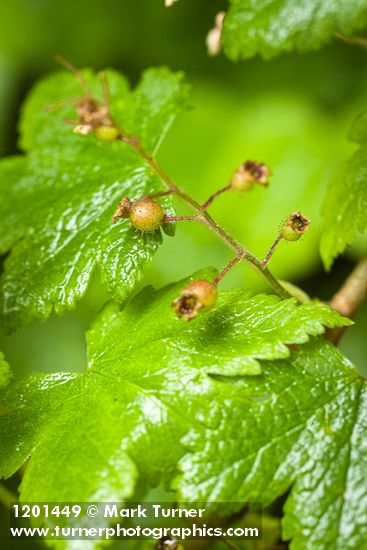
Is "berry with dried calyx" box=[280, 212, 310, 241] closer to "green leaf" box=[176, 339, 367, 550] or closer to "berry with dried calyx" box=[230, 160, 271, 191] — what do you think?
"berry with dried calyx" box=[230, 160, 271, 191]

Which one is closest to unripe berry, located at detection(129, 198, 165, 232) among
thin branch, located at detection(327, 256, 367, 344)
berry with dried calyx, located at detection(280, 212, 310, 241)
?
berry with dried calyx, located at detection(280, 212, 310, 241)

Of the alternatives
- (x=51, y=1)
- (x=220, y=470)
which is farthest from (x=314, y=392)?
(x=51, y=1)

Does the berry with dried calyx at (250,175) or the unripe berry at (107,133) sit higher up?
the unripe berry at (107,133)

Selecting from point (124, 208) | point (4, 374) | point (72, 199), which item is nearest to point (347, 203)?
point (124, 208)

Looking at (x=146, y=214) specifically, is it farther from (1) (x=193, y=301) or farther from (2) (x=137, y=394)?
(2) (x=137, y=394)

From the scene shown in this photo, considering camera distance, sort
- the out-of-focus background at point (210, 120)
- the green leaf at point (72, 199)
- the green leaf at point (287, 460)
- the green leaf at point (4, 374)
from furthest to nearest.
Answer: the out-of-focus background at point (210, 120) → the green leaf at point (72, 199) → the green leaf at point (4, 374) → the green leaf at point (287, 460)

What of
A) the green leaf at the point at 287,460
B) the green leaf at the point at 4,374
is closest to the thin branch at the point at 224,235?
the green leaf at the point at 287,460

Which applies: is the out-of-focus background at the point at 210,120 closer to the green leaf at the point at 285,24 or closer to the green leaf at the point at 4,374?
the green leaf at the point at 285,24

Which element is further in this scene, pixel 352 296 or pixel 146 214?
pixel 352 296
